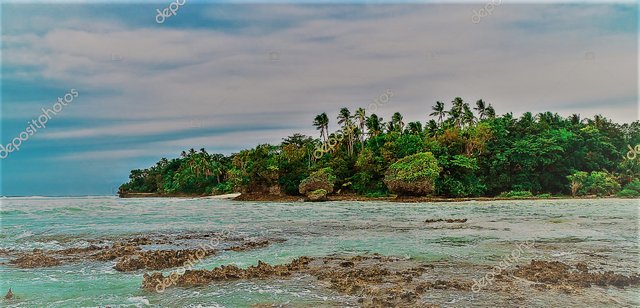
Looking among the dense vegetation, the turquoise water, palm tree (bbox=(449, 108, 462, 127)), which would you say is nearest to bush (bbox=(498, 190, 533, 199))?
the dense vegetation

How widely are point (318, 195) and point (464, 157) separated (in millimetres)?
21273

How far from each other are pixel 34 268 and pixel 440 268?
1221 centimetres

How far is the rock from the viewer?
60938mm

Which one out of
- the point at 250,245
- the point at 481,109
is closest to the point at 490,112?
the point at 481,109

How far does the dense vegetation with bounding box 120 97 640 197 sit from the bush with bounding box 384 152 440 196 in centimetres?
15

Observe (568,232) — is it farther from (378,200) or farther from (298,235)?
(378,200)

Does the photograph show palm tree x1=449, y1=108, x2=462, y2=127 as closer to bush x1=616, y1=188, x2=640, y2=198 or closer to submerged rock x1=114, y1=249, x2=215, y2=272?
bush x1=616, y1=188, x2=640, y2=198

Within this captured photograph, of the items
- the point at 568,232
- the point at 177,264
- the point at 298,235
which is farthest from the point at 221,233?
the point at 568,232

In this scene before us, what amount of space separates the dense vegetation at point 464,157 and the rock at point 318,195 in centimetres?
360

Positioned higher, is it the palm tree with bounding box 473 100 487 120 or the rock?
the palm tree with bounding box 473 100 487 120

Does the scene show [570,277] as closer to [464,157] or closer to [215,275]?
[215,275]

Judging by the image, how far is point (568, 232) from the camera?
61.7 ft

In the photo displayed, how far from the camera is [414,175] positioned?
55.6 metres

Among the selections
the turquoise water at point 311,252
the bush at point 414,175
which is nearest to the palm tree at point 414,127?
the bush at point 414,175
